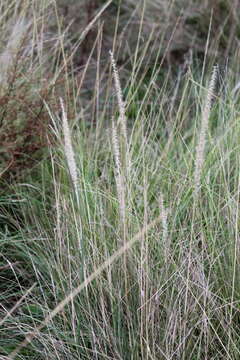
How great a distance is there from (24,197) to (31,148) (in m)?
0.22

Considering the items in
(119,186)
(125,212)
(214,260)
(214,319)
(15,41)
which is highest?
(15,41)

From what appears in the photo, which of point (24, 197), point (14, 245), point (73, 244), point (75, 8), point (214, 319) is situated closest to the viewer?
point (214, 319)

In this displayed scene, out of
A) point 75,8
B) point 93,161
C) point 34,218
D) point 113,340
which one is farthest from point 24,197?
point 75,8

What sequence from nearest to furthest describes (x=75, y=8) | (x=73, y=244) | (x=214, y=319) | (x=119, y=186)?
(x=119, y=186), (x=214, y=319), (x=73, y=244), (x=75, y=8)

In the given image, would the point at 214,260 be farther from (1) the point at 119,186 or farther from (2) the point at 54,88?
(2) the point at 54,88

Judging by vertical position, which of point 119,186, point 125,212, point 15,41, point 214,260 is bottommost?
point 214,260

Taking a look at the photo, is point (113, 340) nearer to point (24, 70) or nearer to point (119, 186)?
point (119, 186)

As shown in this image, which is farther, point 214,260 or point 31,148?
point 31,148

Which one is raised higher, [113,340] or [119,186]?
[119,186]

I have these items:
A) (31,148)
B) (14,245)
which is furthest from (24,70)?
(14,245)

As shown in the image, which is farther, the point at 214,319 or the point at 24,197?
the point at 24,197

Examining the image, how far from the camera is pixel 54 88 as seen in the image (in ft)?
8.27

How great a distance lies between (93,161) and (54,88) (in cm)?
34

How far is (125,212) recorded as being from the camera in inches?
69.2
